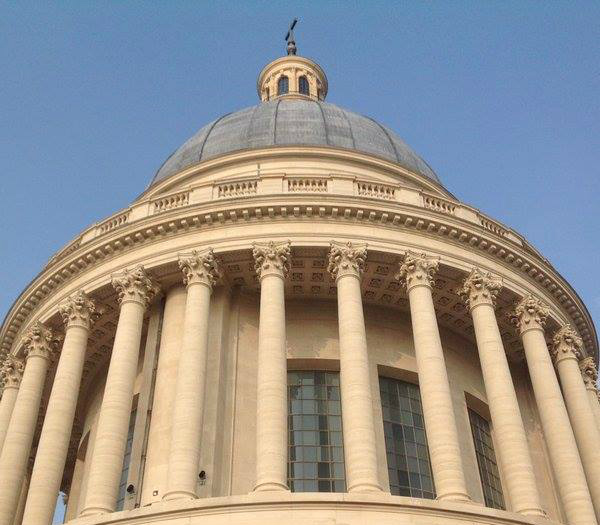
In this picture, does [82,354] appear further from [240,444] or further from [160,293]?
[240,444]

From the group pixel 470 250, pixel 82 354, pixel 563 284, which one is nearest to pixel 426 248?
pixel 470 250

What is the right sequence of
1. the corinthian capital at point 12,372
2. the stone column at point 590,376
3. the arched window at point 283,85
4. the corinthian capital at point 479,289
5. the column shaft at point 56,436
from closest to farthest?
1. the column shaft at point 56,436
2. the corinthian capital at point 479,289
3. the corinthian capital at point 12,372
4. the stone column at point 590,376
5. the arched window at point 283,85

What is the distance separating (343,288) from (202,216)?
22.2ft

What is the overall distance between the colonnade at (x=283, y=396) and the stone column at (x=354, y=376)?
0.04m

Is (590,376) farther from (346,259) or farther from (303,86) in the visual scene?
(303,86)

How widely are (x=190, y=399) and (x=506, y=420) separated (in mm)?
11172

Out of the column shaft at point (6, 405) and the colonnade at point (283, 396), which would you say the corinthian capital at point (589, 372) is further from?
the column shaft at point (6, 405)

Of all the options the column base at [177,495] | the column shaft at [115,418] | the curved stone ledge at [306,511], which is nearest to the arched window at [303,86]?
the column shaft at [115,418]

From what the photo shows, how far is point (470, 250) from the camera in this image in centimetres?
3272

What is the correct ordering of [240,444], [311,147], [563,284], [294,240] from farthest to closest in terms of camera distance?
[311,147] < [563,284] < [294,240] < [240,444]

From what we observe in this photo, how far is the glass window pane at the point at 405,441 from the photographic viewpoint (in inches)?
1153

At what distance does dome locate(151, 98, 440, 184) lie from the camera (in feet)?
147

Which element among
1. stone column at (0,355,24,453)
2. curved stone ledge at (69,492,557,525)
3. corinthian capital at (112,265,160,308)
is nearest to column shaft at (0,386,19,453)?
stone column at (0,355,24,453)

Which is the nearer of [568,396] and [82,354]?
[82,354]
